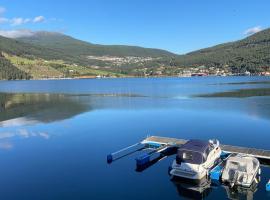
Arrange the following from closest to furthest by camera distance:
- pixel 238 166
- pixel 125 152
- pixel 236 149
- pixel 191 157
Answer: pixel 238 166
pixel 191 157
pixel 236 149
pixel 125 152

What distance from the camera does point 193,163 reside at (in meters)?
27.7

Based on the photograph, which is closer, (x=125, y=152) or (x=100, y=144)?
(x=125, y=152)

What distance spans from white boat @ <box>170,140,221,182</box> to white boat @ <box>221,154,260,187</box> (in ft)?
5.17

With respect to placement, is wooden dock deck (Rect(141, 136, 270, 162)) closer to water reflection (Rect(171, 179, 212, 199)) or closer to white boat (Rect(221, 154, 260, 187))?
white boat (Rect(221, 154, 260, 187))

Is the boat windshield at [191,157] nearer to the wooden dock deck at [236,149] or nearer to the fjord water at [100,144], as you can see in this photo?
the fjord water at [100,144]

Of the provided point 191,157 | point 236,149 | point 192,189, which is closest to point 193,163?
point 191,157

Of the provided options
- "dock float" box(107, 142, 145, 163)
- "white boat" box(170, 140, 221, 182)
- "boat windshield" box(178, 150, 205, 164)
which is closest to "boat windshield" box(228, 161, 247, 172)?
"white boat" box(170, 140, 221, 182)

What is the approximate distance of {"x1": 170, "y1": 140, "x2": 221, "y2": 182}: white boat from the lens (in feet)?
88.9

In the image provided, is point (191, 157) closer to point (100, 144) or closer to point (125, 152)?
point (125, 152)

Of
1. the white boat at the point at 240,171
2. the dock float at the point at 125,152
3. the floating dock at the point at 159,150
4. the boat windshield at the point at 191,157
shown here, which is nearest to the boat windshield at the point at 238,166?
the white boat at the point at 240,171

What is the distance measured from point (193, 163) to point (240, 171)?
346cm

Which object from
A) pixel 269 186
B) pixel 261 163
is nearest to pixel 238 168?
pixel 269 186

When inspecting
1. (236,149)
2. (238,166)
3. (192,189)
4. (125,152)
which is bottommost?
(192,189)

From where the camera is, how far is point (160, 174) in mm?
29562
